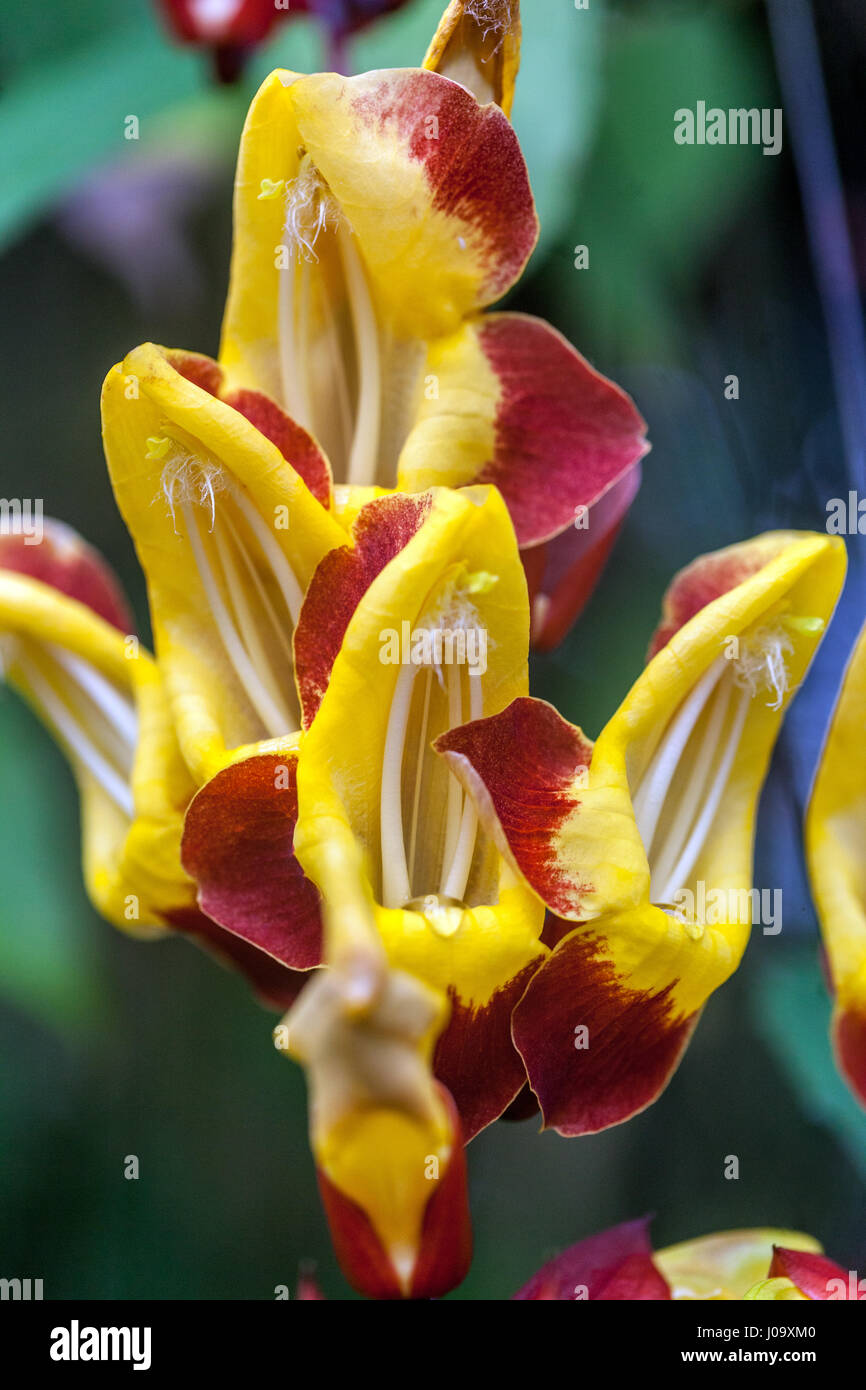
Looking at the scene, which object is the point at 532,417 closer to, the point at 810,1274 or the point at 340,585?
the point at 340,585

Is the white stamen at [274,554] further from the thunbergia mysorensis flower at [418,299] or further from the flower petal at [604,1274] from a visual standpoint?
the flower petal at [604,1274]

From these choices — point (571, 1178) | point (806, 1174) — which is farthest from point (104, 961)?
point (806, 1174)

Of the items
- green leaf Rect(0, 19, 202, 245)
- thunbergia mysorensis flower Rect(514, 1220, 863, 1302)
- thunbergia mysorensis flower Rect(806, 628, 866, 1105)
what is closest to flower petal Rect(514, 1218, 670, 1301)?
thunbergia mysorensis flower Rect(514, 1220, 863, 1302)

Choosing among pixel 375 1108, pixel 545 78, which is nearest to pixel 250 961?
pixel 375 1108

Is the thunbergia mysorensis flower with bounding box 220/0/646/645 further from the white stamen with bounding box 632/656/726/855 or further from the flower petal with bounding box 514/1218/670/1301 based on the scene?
the flower petal with bounding box 514/1218/670/1301

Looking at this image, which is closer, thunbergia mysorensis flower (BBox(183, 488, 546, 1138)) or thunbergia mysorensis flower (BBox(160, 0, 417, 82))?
thunbergia mysorensis flower (BBox(183, 488, 546, 1138))

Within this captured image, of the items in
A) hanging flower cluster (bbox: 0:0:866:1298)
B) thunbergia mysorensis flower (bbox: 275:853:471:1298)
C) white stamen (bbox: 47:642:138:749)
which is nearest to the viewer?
thunbergia mysorensis flower (bbox: 275:853:471:1298)

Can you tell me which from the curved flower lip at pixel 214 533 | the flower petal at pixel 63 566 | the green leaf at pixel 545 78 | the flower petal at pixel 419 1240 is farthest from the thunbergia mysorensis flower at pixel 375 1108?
the green leaf at pixel 545 78
